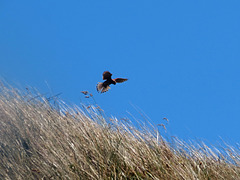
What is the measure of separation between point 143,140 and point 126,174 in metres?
0.59

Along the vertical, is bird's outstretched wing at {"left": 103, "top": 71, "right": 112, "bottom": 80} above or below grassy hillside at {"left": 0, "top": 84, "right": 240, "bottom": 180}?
above

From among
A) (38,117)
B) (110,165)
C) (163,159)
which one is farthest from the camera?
(38,117)

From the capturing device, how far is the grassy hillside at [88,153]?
2.57 metres

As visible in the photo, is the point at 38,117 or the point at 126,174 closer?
the point at 126,174

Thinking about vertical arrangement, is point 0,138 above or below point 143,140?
above

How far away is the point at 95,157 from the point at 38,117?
1209mm

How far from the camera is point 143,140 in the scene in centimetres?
313

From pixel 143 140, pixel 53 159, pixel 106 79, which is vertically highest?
pixel 106 79

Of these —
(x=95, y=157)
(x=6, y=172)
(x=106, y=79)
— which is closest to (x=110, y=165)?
(x=95, y=157)

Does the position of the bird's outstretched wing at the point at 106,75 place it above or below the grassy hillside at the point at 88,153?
above

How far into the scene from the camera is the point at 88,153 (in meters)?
2.77

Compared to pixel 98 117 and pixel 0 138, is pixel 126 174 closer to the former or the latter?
pixel 98 117

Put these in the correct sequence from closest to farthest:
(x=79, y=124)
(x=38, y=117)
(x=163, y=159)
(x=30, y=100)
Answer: (x=163, y=159)
(x=79, y=124)
(x=38, y=117)
(x=30, y=100)

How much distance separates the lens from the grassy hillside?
2.57 metres
